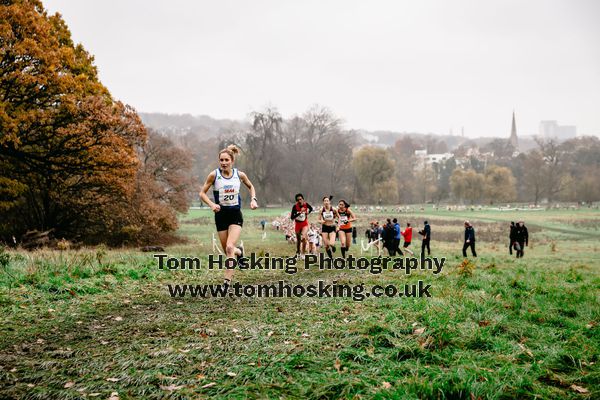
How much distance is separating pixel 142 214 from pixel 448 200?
110m

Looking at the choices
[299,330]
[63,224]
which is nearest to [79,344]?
[299,330]

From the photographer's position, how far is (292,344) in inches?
191

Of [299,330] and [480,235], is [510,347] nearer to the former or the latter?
[299,330]

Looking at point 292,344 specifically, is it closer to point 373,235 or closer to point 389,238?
point 389,238

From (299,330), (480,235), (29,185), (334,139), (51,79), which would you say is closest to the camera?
(299,330)

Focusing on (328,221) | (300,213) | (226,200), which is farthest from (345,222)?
(226,200)

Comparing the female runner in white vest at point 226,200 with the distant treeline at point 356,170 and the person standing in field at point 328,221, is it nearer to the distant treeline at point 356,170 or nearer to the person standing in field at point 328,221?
the person standing in field at point 328,221

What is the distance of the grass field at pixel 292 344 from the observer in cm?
379

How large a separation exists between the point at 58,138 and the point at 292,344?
1948 cm

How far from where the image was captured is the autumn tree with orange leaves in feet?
60.1

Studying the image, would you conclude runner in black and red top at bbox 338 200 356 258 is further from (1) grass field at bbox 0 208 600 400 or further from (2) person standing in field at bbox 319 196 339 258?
(1) grass field at bbox 0 208 600 400

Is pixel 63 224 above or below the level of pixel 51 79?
below

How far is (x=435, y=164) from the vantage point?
13075cm

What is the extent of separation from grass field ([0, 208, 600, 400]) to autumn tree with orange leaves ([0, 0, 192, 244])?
13640mm
